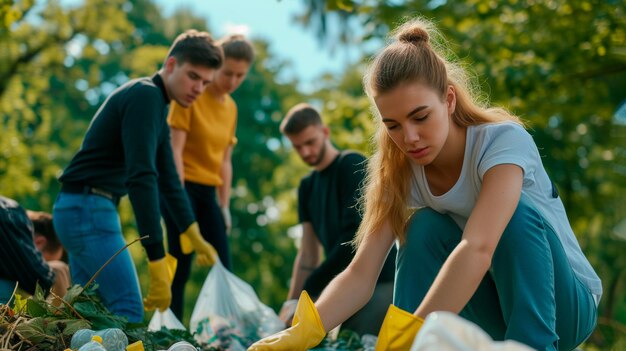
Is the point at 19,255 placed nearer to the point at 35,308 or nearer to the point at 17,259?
the point at 17,259

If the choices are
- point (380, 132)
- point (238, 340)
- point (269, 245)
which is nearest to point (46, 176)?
point (269, 245)

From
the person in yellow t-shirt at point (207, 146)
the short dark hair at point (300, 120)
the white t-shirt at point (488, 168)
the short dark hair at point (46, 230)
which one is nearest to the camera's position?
the white t-shirt at point (488, 168)

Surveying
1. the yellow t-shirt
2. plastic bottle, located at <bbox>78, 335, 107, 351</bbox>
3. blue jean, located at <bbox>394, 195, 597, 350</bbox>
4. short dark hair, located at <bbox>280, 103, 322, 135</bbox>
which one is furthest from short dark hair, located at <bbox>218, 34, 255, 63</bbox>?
plastic bottle, located at <bbox>78, 335, 107, 351</bbox>

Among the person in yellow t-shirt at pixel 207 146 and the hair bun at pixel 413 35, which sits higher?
the hair bun at pixel 413 35

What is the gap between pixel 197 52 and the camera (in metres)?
3.79

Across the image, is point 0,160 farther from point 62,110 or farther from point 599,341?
point 599,341

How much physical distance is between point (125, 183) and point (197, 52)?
0.70 m

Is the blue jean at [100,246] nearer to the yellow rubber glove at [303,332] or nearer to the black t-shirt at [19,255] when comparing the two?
the black t-shirt at [19,255]

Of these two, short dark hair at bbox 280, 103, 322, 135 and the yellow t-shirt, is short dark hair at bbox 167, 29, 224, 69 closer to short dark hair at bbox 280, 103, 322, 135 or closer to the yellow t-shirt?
the yellow t-shirt

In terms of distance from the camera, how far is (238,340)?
399 centimetres

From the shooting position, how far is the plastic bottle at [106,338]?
241 cm

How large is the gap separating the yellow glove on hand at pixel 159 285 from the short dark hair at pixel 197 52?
2.86 feet

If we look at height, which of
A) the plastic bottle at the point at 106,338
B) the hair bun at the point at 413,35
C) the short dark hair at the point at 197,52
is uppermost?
the hair bun at the point at 413,35

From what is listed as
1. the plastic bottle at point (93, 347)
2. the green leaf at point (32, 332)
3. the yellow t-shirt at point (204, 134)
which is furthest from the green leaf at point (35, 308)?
the yellow t-shirt at point (204, 134)
